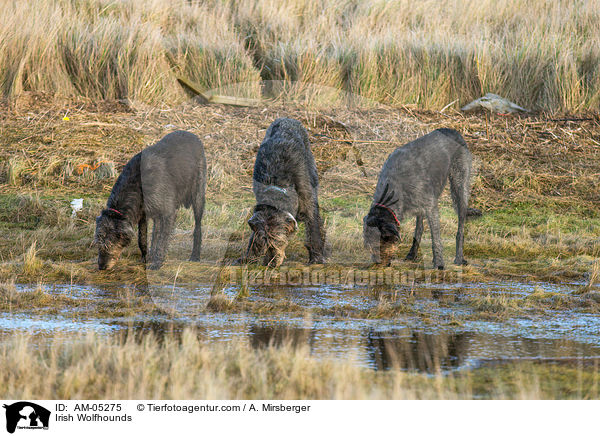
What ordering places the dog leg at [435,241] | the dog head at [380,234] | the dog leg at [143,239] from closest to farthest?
the dog head at [380,234]
the dog leg at [435,241]
the dog leg at [143,239]

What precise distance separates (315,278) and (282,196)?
3.11 ft

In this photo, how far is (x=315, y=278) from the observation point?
8.09 m

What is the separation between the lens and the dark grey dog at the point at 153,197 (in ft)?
26.0

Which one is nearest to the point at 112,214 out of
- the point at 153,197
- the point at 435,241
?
the point at 153,197

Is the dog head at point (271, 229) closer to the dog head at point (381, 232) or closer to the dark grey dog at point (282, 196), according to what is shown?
the dark grey dog at point (282, 196)

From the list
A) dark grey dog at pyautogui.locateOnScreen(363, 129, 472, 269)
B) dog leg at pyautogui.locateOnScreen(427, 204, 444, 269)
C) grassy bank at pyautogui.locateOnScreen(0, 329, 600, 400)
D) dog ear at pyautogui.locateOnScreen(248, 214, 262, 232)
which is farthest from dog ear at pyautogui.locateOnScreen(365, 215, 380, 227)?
grassy bank at pyautogui.locateOnScreen(0, 329, 600, 400)

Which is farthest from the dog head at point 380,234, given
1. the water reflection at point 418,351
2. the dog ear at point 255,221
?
the water reflection at point 418,351

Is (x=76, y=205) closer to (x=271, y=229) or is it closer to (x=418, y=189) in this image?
(x=271, y=229)

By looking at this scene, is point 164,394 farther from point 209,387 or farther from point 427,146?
point 427,146

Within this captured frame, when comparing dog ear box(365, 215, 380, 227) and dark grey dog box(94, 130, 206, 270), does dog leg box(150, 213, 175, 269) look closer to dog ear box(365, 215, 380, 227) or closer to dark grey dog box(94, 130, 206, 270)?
Answer: dark grey dog box(94, 130, 206, 270)

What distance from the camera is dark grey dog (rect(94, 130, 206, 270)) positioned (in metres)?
7.93

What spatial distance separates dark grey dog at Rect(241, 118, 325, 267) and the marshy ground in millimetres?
353

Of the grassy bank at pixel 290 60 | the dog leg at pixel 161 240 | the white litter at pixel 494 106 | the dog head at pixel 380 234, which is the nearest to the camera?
the dog head at pixel 380 234
